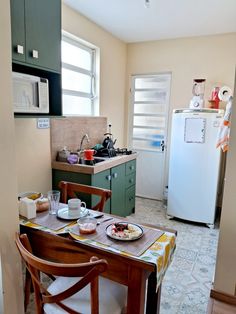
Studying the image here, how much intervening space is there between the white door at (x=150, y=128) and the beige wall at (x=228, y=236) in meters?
Result: 2.70

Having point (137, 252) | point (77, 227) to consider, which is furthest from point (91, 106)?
point (137, 252)

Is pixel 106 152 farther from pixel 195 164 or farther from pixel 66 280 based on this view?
pixel 66 280

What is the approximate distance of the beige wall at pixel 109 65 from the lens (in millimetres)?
2971

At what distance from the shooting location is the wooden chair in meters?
1.05

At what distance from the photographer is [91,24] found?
10.6 feet

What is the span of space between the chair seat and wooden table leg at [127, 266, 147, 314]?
9 centimetres

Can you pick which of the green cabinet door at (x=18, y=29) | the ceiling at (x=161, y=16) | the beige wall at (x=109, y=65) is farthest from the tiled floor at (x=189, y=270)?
the ceiling at (x=161, y=16)

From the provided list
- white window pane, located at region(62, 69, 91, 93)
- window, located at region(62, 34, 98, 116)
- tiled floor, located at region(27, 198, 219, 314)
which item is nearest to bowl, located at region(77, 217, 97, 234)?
tiled floor, located at region(27, 198, 219, 314)

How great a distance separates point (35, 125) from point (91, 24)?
168 cm

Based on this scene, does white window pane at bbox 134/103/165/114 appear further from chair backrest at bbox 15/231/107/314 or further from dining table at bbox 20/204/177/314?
chair backrest at bbox 15/231/107/314

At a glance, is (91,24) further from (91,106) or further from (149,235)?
(149,235)

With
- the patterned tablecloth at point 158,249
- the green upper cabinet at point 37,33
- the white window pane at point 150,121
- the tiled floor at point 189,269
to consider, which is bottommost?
the tiled floor at point 189,269

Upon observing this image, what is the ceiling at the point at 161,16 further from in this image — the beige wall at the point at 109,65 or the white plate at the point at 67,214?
the white plate at the point at 67,214

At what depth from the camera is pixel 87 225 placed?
56.9 inches
